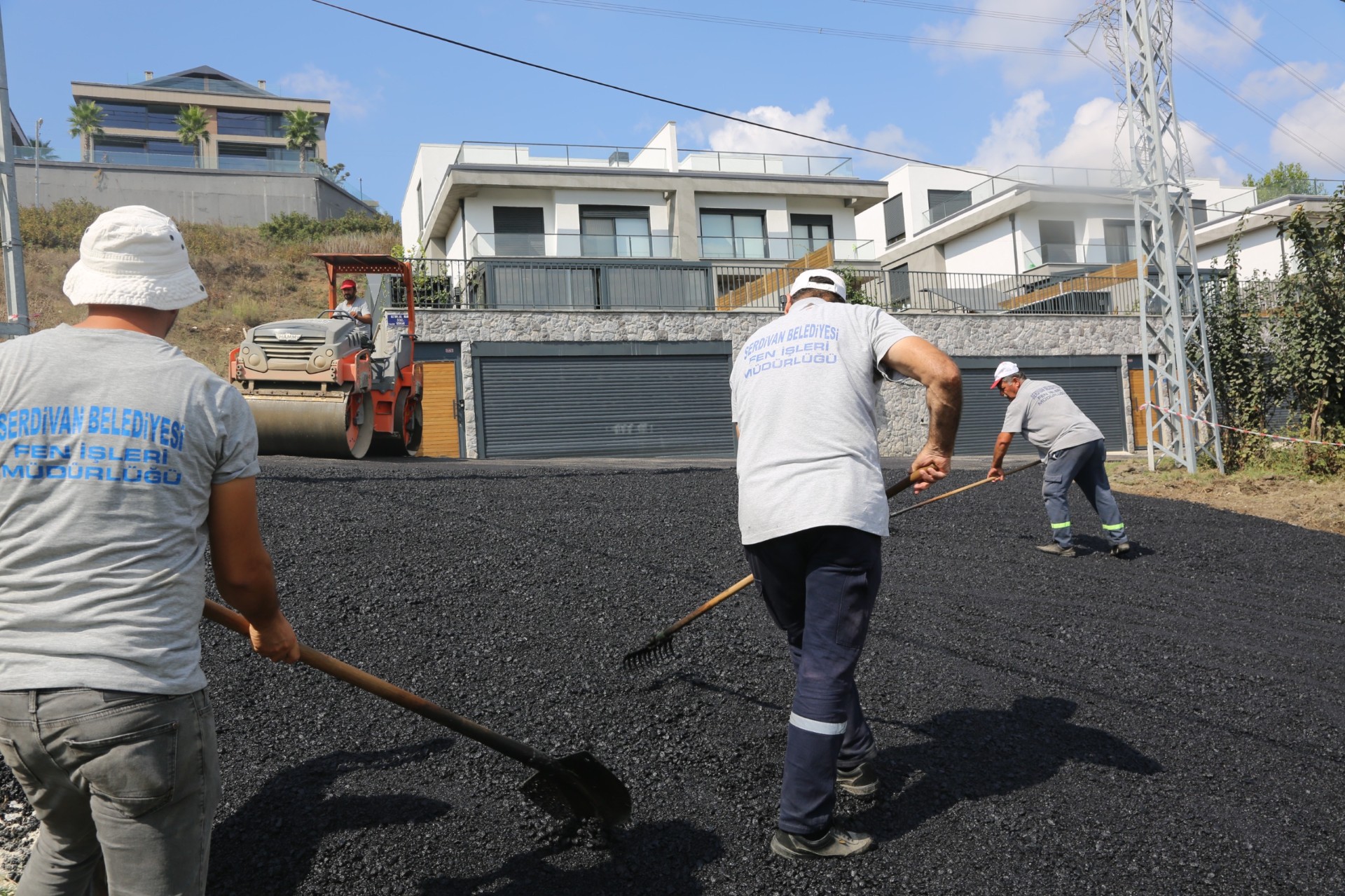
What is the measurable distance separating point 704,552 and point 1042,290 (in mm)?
21543

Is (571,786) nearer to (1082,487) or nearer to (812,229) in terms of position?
(1082,487)

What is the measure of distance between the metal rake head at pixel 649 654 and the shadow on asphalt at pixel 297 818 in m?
1.05

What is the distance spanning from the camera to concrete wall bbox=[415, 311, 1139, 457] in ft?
62.6

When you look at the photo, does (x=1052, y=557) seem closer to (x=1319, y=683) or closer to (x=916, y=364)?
(x=1319, y=683)

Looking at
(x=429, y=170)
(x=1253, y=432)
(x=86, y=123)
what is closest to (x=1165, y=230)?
(x=1253, y=432)

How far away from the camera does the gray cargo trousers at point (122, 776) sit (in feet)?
5.91

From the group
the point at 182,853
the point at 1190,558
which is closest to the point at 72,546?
the point at 182,853

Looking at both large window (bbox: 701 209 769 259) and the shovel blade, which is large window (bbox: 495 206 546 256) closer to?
large window (bbox: 701 209 769 259)

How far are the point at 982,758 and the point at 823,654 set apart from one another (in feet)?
3.77

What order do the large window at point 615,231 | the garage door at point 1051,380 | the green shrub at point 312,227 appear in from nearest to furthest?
the garage door at point 1051,380 → the large window at point 615,231 → the green shrub at point 312,227

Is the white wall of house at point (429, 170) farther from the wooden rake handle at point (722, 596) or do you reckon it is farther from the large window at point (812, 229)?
the wooden rake handle at point (722, 596)

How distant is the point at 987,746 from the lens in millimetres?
3758

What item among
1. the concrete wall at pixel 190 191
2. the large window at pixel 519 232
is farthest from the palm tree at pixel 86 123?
the large window at pixel 519 232

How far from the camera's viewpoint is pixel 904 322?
866 inches
